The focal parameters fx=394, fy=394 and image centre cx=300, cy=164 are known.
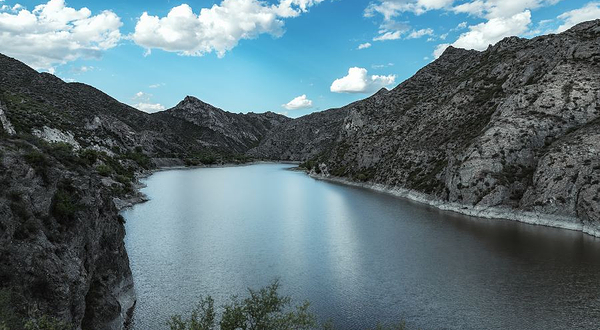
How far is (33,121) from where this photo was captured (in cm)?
12331

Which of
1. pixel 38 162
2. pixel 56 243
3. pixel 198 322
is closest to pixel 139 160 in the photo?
pixel 38 162

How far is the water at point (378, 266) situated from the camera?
104ft

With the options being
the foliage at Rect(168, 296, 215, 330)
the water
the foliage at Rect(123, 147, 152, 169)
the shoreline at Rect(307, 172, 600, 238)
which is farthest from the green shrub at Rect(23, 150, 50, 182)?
the foliage at Rect(123, 147, 152, 169)

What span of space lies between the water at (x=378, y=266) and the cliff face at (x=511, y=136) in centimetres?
836

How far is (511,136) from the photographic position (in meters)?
80.3

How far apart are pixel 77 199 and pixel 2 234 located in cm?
949

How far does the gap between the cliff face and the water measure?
836 centimetres

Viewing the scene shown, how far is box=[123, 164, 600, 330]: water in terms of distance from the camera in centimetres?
3169

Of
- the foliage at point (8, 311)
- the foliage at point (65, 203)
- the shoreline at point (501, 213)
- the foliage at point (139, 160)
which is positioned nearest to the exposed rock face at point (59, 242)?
the foliage at point (65, 203)

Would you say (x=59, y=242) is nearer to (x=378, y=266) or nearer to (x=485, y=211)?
(x=378, y=266)

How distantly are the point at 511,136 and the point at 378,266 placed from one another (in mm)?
52978

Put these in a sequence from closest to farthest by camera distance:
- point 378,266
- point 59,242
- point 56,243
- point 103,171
Result: point 56,243
point 59,242
point 378,266
point 103,171

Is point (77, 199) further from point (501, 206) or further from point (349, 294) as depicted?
point (501, 206)

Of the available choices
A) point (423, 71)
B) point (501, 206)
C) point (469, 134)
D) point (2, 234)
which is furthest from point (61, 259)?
point (423, 71)
